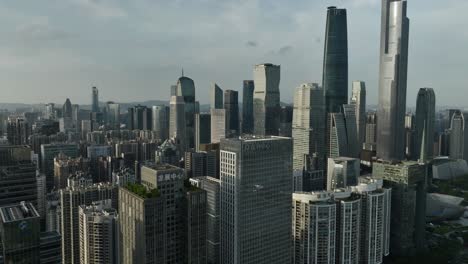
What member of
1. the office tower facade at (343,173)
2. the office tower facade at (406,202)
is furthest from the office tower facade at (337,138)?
the office tower facade at (406,202)

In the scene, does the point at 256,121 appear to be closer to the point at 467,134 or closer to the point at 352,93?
the point at 352,93

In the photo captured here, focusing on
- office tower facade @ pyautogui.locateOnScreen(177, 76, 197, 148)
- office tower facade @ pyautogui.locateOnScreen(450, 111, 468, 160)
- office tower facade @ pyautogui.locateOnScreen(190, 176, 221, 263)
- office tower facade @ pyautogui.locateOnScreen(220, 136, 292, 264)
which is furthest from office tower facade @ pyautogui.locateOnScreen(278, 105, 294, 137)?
office tower facade @ pyautogui.locateOnScreen(220, 136, 292, 264)

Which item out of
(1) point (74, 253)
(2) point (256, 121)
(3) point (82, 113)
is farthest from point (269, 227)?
(3) point (82, 113)

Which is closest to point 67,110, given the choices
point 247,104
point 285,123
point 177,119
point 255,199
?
point 177,119

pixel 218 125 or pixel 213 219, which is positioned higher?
pixel 218 125

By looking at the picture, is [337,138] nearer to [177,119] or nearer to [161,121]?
[177,119]

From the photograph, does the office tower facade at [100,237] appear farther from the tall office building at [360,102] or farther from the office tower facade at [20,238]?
the tall office building at [360,102]
